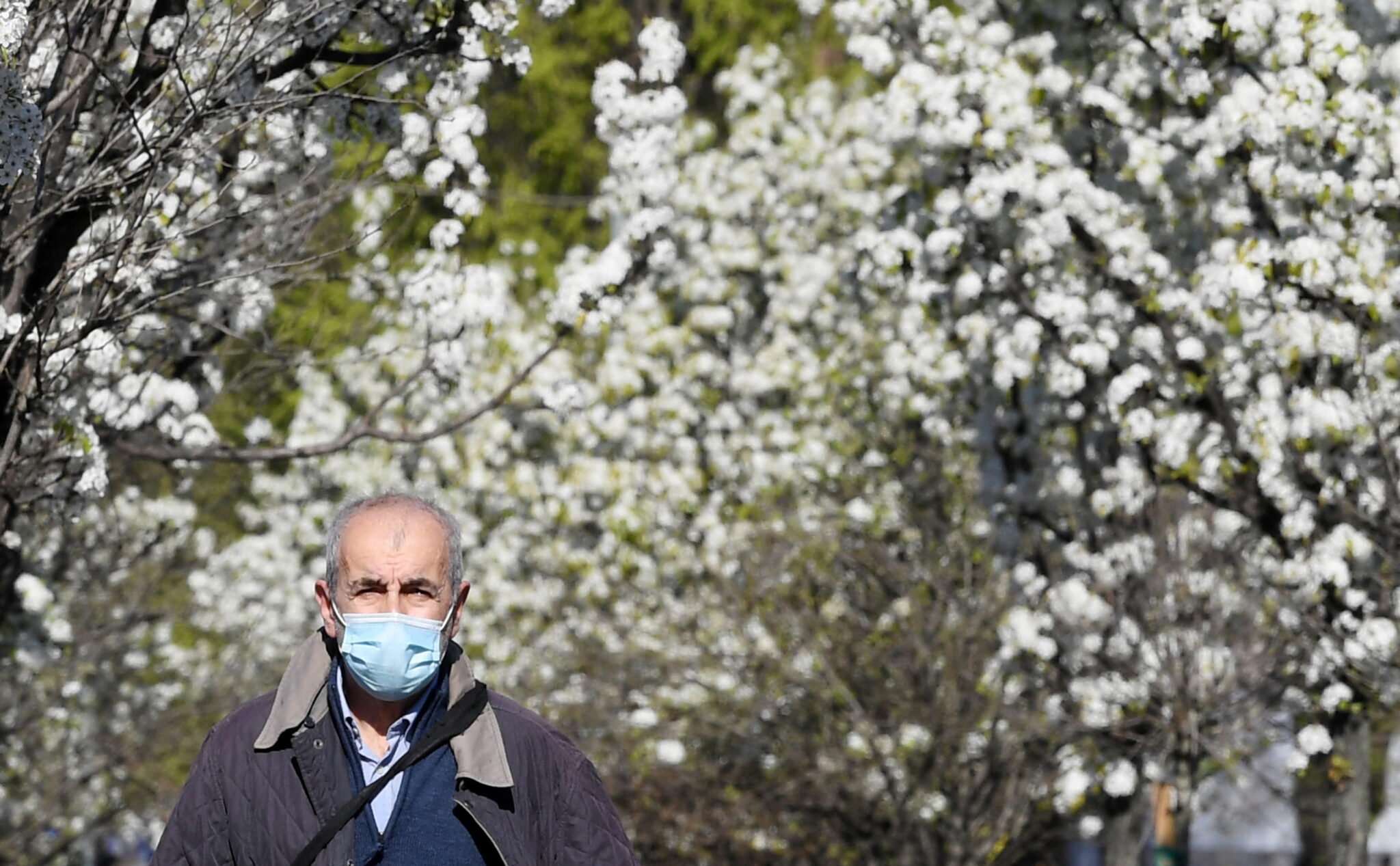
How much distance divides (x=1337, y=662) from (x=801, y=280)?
6.26 metres

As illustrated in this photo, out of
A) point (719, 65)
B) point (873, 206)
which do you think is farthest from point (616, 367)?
point (719, 65)

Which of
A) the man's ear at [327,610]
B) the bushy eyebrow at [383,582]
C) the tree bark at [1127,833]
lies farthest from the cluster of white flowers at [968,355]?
the bushy eyebrow at [383,582]

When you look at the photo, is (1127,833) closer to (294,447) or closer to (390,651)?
(294,447)

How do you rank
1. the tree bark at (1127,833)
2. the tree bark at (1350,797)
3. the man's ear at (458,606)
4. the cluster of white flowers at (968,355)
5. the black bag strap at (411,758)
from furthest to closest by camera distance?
the tree bark at (1127,833) < the tree bark at (1350,797) < the cluster of white flowers at (968,355) < the man's ear at (458,606) < the black bag strap at (411,758)

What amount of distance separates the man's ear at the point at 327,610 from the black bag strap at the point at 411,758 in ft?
0.87

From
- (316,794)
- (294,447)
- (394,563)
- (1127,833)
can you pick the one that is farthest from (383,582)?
(1127,833)

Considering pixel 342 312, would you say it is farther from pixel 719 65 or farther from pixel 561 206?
pixel 719 65

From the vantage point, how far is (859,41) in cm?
1117

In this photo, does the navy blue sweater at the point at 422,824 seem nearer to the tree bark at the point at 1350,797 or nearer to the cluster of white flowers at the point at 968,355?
the cluster of white flowers at the point at 968,355

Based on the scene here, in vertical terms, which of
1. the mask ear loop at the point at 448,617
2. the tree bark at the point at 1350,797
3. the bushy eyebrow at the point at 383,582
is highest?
the tree bark at the point at 1350,797

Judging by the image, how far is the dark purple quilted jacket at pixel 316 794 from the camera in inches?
148

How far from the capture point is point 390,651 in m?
Result: 3.80

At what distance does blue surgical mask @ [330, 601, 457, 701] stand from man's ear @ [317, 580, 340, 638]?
0.08m

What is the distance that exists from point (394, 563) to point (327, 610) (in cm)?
19
